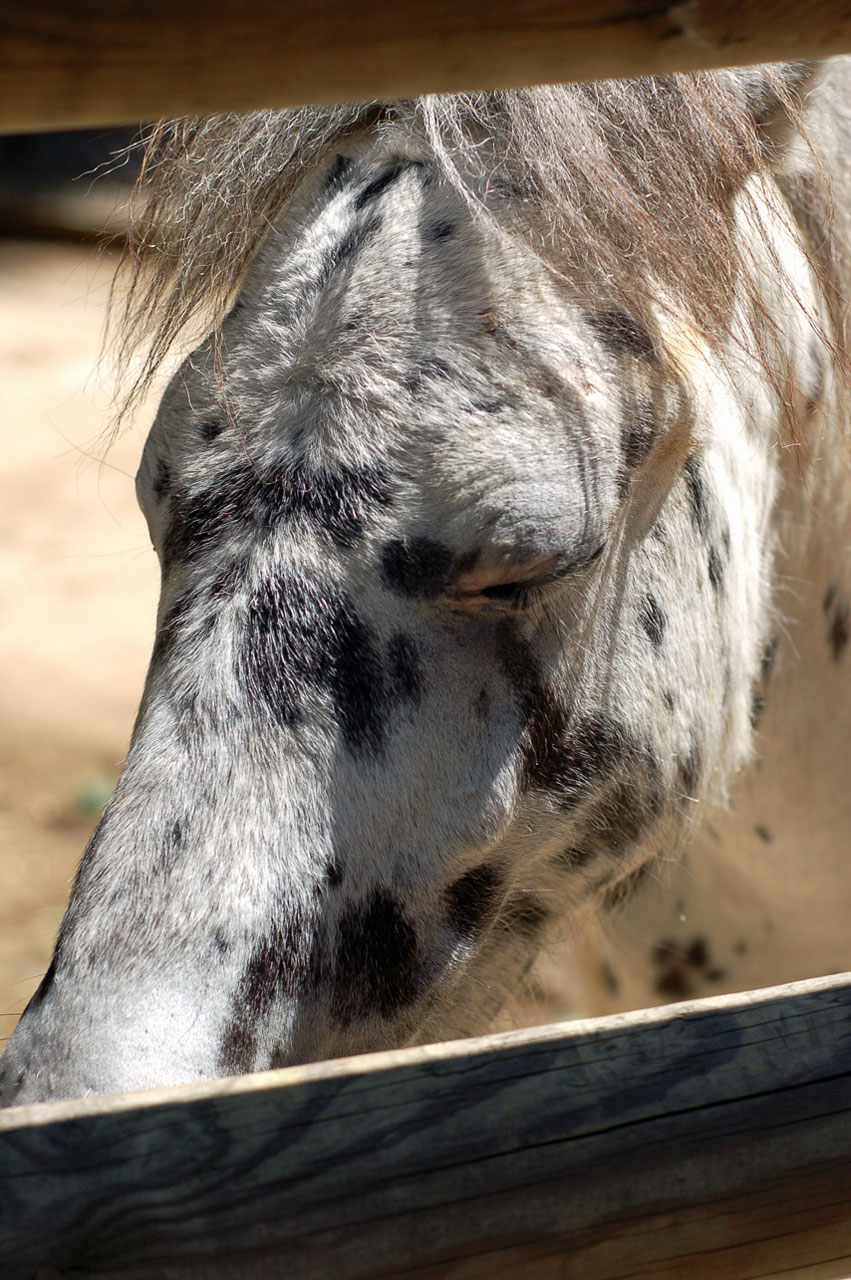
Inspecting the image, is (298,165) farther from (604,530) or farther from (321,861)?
(321,861)

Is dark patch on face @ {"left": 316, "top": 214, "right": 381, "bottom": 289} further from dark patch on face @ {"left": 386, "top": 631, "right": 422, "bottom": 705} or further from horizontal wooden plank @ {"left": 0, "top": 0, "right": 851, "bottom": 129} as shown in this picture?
horizontal wooden plank @ {"left": 0, "top": 0, "right": 851, "bottom": 129}

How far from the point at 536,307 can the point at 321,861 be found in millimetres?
533

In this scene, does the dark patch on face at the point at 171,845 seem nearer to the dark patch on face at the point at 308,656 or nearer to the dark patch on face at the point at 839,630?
the dark patch on face at the point at 308,656

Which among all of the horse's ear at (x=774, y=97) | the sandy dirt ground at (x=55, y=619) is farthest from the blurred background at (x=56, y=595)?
the horse's ear at (x=774, y=97)

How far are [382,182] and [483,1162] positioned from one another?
87 centimetres

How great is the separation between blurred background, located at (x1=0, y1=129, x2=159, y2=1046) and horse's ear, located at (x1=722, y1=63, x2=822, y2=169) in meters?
0.76

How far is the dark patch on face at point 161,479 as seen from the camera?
3.56 ft

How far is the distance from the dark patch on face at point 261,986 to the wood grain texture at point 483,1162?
35cm

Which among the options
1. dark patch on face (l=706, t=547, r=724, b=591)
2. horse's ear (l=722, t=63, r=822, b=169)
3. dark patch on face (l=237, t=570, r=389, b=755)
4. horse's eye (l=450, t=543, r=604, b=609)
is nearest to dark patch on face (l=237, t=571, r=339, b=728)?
dark patch on face (l=237, t=570, r=389, b=755)

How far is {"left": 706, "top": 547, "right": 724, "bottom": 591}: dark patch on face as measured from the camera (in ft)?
3.99

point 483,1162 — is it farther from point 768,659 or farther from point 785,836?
point 785,836

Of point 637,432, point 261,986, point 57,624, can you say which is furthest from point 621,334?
point 57,624

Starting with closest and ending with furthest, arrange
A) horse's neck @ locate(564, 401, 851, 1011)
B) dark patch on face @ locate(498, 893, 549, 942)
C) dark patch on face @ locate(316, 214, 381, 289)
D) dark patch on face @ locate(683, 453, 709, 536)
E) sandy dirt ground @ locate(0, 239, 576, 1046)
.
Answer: dark patch on face @ locate(316, 214, 381, 289)
dark patch on face @ locate(683, 453, 709, 536)
dark patch on face @ locate(498, 893, 549, 942)
horse's neck @ locate(564, 401, 851, 1011)
sandy dirt ground @ locate(0, 239, 576, 1046)

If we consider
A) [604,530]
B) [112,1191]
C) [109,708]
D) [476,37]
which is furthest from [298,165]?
[109,708]
